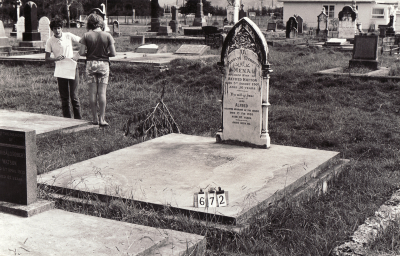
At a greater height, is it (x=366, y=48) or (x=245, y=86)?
(x=366, y=48)

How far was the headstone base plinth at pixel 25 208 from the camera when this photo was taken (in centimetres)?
416

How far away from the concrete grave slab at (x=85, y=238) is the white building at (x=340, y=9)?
43454 mm

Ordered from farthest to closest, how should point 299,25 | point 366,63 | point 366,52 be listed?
1. point 299,25
2. point 366,52
3. point 366,63

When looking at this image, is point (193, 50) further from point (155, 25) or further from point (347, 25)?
point (155, 25)

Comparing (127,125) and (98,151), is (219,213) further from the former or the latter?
(127,125)

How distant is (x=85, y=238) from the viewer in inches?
146

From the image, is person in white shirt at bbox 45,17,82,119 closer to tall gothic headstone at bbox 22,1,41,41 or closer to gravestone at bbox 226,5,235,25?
tall gothic headstone at bbox 22,1,41,41

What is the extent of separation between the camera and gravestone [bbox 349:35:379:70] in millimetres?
14266

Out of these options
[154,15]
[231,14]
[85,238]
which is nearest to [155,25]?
[154,15]

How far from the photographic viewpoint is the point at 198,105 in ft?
33.4

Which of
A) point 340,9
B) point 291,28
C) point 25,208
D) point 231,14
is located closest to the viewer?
point 25,208

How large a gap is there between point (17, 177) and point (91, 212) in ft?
2.44

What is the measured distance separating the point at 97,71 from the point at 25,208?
13.6 feet

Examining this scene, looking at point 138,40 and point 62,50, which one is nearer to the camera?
point 62,50
